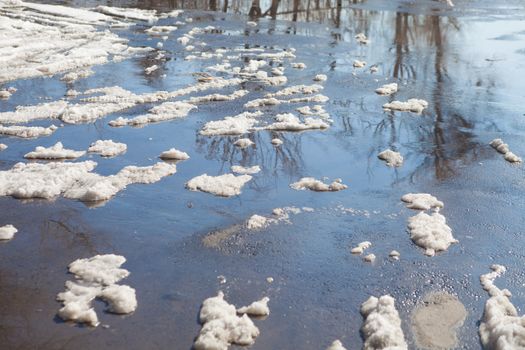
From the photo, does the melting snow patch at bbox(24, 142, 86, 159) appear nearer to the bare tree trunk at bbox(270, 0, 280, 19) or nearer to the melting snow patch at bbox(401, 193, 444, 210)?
the melting snow patch at bbox(401, 193, 444, 210)

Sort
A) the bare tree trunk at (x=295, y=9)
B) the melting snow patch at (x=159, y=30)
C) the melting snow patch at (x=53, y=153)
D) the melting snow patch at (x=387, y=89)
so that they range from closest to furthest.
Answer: the melting snow patch at (x=53, y=153)
the melting snow patch at (x=387, y=89)
the melting snow patch at (x=159, y=30)
the bare tree trunk at (x=295, y=9)

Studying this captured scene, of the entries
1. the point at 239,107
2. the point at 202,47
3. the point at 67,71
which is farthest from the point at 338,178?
the point at 202,47

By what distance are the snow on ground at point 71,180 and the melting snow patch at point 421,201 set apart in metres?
2.29

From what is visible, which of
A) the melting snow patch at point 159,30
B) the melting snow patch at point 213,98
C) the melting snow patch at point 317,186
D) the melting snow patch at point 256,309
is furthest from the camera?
the melting snow patch at point 159,30

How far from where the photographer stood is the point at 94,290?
13.8 ft

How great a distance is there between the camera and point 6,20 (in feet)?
46.1

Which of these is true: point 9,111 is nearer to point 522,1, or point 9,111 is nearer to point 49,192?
point 49,192

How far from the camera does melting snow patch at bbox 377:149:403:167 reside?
6.57 meters

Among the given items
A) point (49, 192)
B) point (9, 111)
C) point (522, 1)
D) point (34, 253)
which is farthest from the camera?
point (522, 1)

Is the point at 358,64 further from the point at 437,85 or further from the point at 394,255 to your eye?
the point at 394,255

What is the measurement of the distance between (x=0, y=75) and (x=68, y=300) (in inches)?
261

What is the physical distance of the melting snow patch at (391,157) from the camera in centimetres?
657

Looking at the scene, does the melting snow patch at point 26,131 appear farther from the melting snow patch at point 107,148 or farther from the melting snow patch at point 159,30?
the melting snow patch at point 159,30

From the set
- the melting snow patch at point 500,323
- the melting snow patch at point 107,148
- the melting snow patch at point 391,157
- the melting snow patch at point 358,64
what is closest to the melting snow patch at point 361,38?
the melting snow patch at point 358,64
